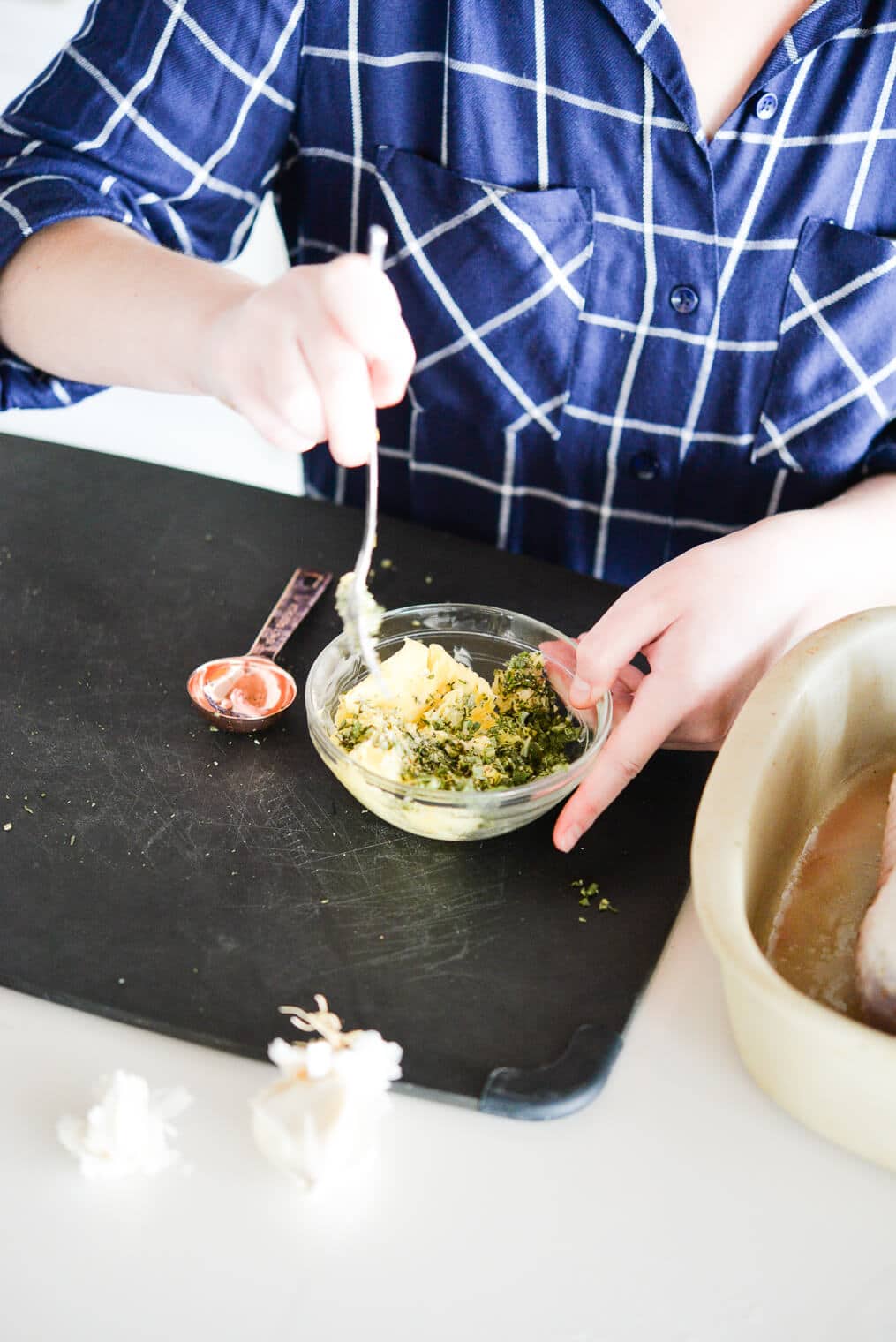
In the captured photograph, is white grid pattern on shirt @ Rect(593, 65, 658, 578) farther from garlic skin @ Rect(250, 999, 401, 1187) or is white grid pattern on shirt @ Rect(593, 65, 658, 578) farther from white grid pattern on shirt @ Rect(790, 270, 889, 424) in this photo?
garlic skin @ Rect(250, 999, 401, 1187)

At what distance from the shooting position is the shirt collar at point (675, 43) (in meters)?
1.12

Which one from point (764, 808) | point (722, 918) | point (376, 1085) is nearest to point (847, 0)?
point (764, 808)

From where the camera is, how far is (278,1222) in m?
0.68

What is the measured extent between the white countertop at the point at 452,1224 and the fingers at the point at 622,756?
0.20 m

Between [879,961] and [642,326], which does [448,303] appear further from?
[879,961]

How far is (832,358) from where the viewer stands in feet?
4.14

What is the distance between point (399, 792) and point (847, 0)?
2.90ft

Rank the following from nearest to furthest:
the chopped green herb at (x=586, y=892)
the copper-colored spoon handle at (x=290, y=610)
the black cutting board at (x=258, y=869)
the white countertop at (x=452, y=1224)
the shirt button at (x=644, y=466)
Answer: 1. the white countertop at (x=452, y=1224)
2. the black cutting board at (x=258, y=869)
3. the chopped green herb at (x=586, y=892)
4. the copper-colored spoon handle at (x=290, y=610)
5. the shirt button at (x=644, y=466)

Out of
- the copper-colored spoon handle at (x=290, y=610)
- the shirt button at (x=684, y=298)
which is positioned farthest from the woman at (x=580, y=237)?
the copper-colored spoon handle at (x=290, y=610)

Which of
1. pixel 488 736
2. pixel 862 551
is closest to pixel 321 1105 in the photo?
pixel 488 736

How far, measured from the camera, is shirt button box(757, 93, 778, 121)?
3.80ft

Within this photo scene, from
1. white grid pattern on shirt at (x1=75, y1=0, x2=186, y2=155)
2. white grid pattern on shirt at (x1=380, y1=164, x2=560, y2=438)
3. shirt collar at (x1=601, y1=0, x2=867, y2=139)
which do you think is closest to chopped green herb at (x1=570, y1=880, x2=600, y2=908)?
white grid pattern on shirt at (x1=380, y1=164, x2=560, y2=438)

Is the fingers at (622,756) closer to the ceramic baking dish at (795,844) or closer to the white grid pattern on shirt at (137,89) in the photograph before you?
the ceramic baking dish at (795,844)

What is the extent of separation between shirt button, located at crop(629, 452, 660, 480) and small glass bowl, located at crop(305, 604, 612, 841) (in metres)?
0.35
